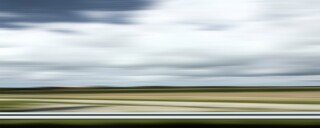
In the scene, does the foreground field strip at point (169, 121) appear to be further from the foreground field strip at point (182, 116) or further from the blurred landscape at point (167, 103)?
the blurred landscape at point (167, 103)

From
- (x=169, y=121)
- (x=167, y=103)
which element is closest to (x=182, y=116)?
(x=169, y=121)

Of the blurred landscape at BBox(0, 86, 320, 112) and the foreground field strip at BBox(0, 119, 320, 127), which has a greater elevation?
the blurred landscape at BBox(0, 86, 320, 112)

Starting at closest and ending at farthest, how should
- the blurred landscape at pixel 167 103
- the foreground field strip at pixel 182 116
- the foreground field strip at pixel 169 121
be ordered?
the foreground field strip at pixel 169 121, the foreground field strip at pixel 182 116, the blurred landscape at pixel 167 103

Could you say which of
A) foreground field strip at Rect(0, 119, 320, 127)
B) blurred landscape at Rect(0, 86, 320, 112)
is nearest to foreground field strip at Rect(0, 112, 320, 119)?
foreground field strip at Rect(0, 119, 320, 127)

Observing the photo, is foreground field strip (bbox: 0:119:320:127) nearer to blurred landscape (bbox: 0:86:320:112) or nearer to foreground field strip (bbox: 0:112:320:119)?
foreground field strip (bbox: 0:112:320:119)

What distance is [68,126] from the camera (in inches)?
500

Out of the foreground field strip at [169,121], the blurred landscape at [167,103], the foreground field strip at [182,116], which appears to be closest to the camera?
the foreground field strip at [169,121]

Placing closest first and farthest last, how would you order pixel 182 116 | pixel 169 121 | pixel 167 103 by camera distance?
pixel 169 121 → pixel 182 116 → pixel 167 103

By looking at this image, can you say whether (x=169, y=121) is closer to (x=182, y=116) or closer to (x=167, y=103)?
(x=182, y=116)

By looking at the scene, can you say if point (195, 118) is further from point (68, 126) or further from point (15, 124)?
point (15, 124)

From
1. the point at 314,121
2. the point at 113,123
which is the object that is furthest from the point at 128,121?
the point at 314,121

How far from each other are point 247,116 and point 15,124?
596 cm

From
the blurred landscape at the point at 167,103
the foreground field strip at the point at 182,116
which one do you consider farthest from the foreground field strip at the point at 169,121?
→ the blurred landscape at the point at 167,103

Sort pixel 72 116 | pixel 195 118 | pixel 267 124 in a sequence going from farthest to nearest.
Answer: pixel 72 116 < pixel 195 118 < pixel 267 124
